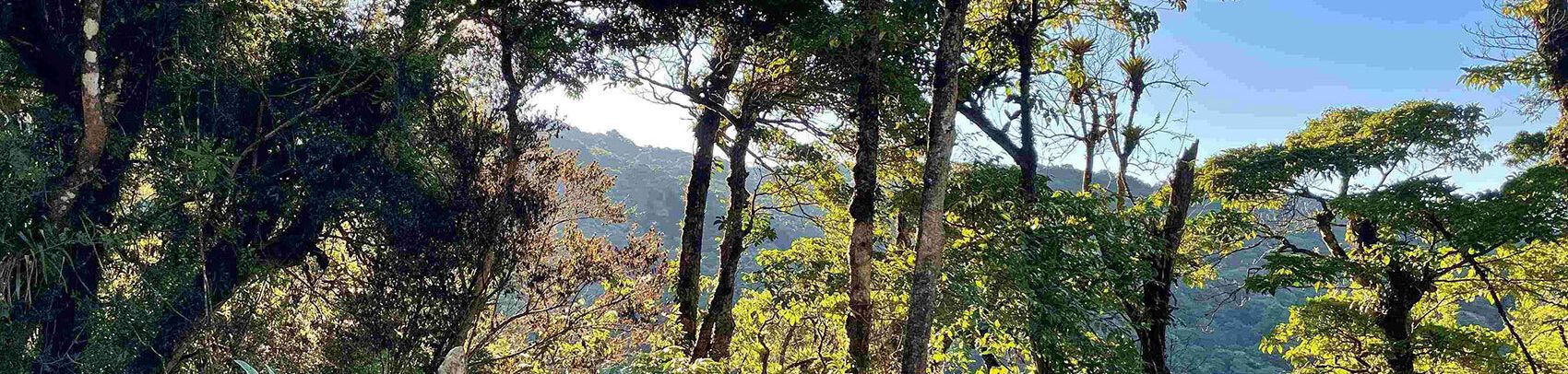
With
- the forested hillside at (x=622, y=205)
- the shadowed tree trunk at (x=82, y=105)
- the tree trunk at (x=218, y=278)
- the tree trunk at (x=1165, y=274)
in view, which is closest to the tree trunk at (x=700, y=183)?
the forested hillside at (x=622, y=205)

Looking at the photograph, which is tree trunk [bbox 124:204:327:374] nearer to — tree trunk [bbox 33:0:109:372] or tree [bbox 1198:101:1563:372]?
tree trunk [bbox 33:0:109:372]

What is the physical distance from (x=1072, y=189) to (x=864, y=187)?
34943 mm

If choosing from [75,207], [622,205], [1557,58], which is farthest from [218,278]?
[1557,58]

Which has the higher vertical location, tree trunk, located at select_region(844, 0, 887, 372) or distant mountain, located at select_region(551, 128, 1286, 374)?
distant mountain, located at select_region(551, 128, 1286, 374)

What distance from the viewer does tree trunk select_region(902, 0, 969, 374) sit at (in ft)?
28.5

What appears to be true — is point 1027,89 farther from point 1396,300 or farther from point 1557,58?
point 1557,58

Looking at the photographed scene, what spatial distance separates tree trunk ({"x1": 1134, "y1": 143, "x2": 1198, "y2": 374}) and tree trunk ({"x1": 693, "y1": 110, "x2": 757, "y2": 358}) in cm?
604

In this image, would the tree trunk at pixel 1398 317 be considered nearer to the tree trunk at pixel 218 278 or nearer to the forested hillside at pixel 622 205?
the forested hillside at pixel 622 205

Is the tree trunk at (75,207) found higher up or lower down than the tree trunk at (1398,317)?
higher up

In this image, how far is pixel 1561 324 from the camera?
14.5m

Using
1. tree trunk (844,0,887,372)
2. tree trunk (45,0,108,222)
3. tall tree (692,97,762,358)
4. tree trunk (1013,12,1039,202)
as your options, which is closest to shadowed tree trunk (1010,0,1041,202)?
tree trunk (1013,12,1039,202)

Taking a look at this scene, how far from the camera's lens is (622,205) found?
14.8 metres

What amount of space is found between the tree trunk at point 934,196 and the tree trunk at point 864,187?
847 millimetres

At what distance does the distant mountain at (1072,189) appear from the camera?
58.2 metres
